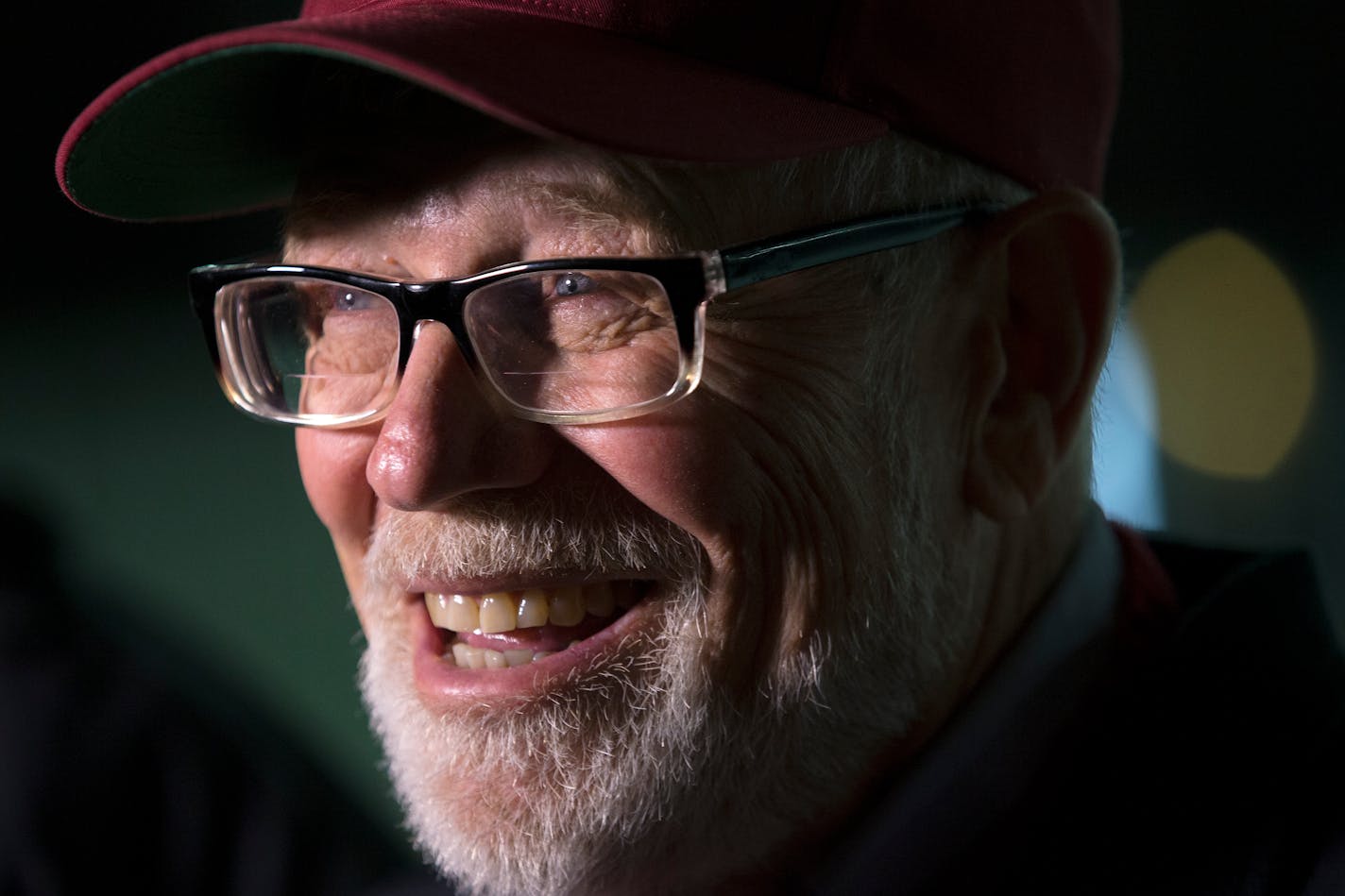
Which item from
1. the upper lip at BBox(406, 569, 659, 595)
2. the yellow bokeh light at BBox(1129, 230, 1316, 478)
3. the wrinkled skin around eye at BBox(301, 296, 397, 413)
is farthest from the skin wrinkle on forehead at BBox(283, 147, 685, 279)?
the yellow bokeh light at BBox(1129, 230, 1316, 478)

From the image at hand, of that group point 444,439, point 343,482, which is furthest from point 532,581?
point 343,482

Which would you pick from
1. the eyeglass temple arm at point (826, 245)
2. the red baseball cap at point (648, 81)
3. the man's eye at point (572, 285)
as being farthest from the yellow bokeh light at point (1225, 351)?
the man's eye at point (572, 285)

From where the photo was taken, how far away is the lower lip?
1.05 meters

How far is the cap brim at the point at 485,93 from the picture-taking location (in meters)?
0.87

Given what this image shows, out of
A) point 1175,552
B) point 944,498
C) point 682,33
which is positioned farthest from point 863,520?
point 1175,552

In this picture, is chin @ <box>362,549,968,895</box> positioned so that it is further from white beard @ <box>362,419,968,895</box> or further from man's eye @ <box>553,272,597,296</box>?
man's eye @ <box>553,272,597,296</box>

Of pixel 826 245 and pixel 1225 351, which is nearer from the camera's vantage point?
pixel 826 245

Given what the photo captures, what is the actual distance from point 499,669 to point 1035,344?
2.14 feet

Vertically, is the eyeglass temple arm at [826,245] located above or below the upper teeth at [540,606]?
above

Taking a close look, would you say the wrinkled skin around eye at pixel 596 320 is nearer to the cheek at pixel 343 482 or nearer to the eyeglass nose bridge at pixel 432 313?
the eyeglass nose bridge at pixel 432 313

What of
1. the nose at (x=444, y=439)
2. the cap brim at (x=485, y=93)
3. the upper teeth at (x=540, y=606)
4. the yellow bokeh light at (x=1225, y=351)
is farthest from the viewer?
the yellow bokeh light at (x=1225, y=351)

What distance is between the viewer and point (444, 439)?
0.98m

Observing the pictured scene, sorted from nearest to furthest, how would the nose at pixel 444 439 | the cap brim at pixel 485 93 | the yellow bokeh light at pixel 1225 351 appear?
the cap brim at pixel 485 93
the nose at pixel 444 439
the yellow bokeh light at pixel 1225 351

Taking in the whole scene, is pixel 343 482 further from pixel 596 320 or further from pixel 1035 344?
pixel 1035 344
